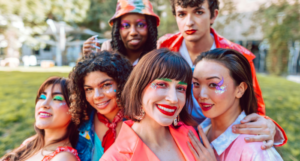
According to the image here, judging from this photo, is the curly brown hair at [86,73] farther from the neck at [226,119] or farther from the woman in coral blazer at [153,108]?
the neck at [226,119]

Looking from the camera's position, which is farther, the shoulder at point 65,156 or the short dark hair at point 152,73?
the shoulder at point 65,156

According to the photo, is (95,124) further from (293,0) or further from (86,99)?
(293,0)

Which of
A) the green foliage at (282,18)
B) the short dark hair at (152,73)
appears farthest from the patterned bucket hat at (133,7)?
the green foliage at (282,18)

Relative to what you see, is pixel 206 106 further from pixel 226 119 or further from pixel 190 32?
pixel 190 32

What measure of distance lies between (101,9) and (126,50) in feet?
63.1

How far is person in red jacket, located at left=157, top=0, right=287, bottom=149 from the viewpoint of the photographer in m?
2.07

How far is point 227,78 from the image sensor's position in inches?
79.4

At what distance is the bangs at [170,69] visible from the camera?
172 cm

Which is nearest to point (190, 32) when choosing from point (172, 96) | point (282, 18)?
point (172, 96)

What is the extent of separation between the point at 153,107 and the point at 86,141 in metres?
1.05

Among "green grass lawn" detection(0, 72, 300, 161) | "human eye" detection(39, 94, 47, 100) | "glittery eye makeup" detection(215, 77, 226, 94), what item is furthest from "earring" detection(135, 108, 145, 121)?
"green grass lawn" detection(0, 72, 300, 161)

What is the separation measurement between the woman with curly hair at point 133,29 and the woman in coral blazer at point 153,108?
1.16 metres

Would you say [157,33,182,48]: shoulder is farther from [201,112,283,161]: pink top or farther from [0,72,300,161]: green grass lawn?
[0,72,300,161]: green grass lawn

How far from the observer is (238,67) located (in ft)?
6.73
